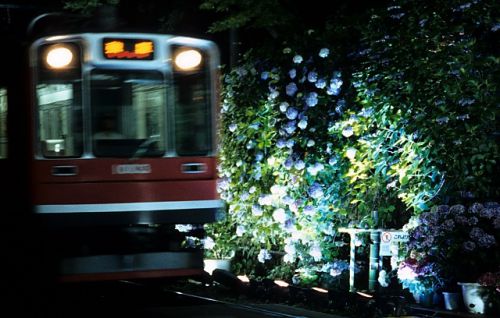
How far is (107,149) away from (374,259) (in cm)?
372

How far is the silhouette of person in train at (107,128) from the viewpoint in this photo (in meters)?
9.69

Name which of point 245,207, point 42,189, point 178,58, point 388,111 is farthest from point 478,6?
point 42,189

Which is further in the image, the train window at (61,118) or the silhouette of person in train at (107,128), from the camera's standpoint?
the silhouette of person in train at (107,128)

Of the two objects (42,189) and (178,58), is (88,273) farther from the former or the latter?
(178,58)

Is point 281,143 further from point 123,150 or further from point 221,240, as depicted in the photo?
point 123,150

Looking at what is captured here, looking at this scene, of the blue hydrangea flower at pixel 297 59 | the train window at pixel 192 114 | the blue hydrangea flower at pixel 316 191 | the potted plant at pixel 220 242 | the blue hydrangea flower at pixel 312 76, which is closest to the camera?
the train window at pixel 192 114

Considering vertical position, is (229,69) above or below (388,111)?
above

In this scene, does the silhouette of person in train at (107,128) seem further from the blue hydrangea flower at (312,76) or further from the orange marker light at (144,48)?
the blue hydrangea flower at (312,76)

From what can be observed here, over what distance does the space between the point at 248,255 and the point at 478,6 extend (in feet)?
17.8

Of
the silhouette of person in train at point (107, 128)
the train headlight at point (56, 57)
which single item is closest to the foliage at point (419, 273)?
the silhouette of person in train at point (107, 128)

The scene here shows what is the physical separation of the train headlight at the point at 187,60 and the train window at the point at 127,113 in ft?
0.96

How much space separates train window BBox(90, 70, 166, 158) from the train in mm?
11

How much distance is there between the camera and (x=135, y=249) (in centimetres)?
997

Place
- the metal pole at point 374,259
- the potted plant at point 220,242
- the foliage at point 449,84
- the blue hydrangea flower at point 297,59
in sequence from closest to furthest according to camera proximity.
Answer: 1. the foliage at point 449,84
2. the metal pole at point 374,259
3. the blue hydrangea flower at point 297,59
4. the potted plant at point 220,242
